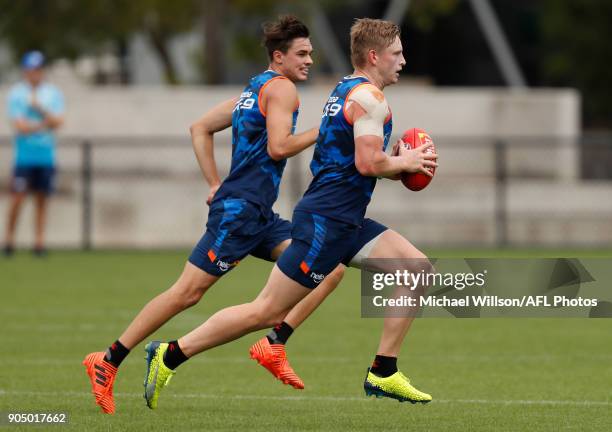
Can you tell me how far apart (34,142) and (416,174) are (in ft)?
41.2

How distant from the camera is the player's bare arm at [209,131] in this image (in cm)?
911

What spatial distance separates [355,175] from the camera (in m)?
8.01

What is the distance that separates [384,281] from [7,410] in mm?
2239

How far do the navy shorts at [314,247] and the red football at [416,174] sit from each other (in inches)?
15.0

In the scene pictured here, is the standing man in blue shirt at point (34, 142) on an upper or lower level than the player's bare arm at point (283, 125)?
lower

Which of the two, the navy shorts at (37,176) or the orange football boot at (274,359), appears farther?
the navy shorts at (37,176)

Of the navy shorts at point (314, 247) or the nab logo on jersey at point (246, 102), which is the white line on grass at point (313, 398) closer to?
the navy shorts at point (314, 247)

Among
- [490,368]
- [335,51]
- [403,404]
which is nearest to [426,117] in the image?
[335,51]

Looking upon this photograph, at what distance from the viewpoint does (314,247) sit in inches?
313

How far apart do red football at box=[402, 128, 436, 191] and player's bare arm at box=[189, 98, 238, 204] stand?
1.35 meters

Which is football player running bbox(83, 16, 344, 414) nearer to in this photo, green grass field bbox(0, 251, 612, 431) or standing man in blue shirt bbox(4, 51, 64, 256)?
green grass field bbox(0, 251, 612, 431)

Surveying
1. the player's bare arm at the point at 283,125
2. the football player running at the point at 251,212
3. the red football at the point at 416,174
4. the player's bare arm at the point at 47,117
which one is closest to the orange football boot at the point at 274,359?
the football player running at the point at 251,212

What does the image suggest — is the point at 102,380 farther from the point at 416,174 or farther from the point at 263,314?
the point at 416,174

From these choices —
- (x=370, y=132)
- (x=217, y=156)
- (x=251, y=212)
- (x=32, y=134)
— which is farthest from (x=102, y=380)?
(x=217, y=156)
